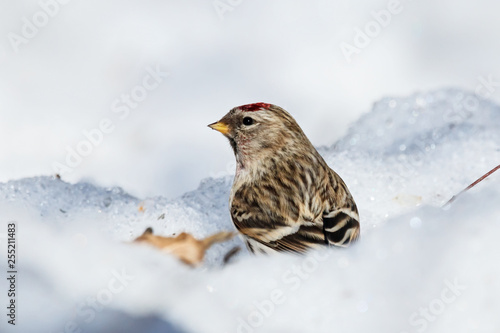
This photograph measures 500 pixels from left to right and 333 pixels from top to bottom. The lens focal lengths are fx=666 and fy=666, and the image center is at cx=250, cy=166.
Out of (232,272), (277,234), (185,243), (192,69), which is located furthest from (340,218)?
(192,69)

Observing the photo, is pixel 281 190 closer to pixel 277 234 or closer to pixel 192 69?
pixel 277 234

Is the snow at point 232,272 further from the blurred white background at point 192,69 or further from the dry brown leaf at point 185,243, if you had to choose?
the blurred white background at point 192,69

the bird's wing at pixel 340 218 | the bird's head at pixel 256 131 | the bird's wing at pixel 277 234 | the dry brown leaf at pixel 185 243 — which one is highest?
the bird's head at pixel 256 131

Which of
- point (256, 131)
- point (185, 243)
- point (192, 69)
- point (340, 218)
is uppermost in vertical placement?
point (192, 69)

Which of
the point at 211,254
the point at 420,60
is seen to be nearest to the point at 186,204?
the point at 211,254

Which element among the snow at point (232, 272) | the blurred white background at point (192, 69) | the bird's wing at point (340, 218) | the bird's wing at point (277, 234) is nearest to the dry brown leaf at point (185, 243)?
the snow at point (232, 272)

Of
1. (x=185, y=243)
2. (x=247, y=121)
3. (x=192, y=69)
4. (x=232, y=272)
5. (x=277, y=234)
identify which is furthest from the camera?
(x=192, y=69)
